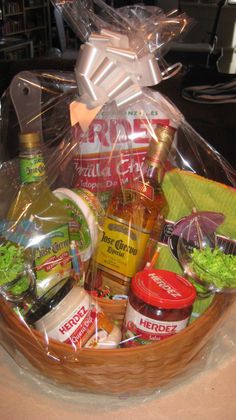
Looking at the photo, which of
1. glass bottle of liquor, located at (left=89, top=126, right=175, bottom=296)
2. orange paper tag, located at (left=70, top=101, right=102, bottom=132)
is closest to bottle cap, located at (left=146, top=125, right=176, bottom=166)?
glass bottle of liquor, located at (left=89, top=126, right=175, bottom=296)

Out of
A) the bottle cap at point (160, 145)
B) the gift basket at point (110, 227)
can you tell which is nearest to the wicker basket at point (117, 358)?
the gift basket at point (110, 227)

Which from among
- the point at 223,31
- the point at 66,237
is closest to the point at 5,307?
the point at 66,237

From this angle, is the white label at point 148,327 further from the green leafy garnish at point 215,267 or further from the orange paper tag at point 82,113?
the orange paper tag at point 82,113

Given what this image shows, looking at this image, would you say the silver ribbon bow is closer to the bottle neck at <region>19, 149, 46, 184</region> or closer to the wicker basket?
the bottle neck at <region>19, 149, 46, 184</region>

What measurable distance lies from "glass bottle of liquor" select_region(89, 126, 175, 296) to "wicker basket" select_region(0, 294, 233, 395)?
0.58 ft

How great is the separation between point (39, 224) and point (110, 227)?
0.13 m

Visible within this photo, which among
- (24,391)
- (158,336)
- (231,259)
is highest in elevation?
(231,259)

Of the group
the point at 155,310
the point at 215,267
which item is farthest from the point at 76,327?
the point at 215,267

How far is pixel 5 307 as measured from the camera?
2.00 feet

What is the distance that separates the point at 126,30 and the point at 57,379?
0.63 meters

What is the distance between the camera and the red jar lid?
57cm

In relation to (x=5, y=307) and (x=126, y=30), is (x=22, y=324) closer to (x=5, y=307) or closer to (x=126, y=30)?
(x=5, y=307)

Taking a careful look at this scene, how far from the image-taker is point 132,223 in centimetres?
73

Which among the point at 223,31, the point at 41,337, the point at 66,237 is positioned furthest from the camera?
the point at 223,31
